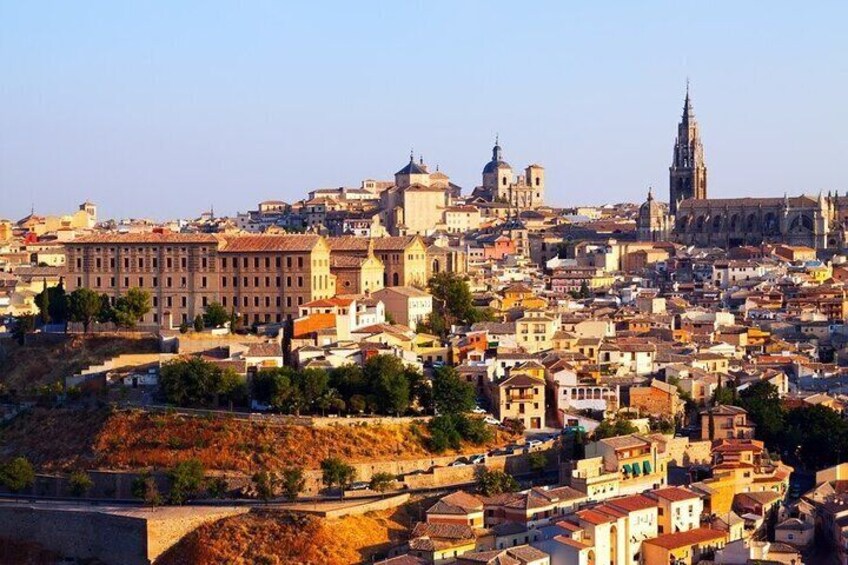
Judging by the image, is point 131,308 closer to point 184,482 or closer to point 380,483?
point 184,482

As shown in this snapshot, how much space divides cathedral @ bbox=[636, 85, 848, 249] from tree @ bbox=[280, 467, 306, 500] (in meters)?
51.7

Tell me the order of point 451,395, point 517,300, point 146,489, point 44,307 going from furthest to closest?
1. point 517,300
2. point 44,307
3. point 451,395
4. point 146,489

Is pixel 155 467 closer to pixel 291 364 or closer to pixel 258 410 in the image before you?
pixel 258 410

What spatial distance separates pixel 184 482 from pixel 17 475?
170 inches

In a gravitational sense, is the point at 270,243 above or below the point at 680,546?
above

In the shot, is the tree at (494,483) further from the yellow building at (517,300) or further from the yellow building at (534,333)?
the yellow building at (517,300)

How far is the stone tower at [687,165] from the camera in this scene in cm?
9356

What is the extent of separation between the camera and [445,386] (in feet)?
119

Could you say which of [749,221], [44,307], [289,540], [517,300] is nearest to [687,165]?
[749,221]

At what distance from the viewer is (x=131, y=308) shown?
42.8m

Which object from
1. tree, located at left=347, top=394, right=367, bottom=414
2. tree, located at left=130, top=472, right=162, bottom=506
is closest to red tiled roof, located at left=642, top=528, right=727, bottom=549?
tree, located at left=347, top=394, right=367, bottom=414

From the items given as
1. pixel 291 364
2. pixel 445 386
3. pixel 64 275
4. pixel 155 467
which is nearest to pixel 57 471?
pixel 155 467

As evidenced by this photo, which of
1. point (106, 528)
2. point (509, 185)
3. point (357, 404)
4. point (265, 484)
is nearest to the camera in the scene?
point (106, 528)

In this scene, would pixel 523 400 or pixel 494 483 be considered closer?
pixel 494 483
